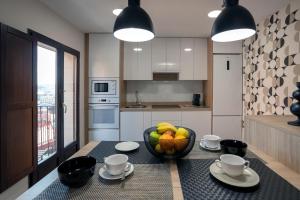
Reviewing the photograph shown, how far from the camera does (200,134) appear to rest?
3357mm

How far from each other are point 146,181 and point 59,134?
2.09 m

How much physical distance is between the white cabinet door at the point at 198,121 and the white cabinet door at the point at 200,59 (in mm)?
717

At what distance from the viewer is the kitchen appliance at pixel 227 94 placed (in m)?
3.35

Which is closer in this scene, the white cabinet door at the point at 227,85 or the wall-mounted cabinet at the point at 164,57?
the white cabinet door at the point at 227,85

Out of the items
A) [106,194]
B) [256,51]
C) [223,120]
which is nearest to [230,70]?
→ [256,51]

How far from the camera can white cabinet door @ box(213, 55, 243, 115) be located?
335cm

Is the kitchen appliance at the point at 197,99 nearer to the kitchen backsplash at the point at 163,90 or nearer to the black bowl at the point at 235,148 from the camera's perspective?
the kitchen backsplash at the point at 163,90

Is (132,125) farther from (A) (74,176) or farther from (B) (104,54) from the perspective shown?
(A) (74,176)

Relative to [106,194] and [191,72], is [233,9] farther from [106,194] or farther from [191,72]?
[191,72]

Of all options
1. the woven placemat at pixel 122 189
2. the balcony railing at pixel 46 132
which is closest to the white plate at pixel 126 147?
the woven placemat at pixel 122 189

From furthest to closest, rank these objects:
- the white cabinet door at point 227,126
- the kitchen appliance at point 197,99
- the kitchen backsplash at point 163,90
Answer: the kitchen backsplash at point 163,90 → the kitchen appliance at point 197,99 → the white cabinet door at point 227,126

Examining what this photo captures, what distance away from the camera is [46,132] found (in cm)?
243

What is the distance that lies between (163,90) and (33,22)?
2.55 meters

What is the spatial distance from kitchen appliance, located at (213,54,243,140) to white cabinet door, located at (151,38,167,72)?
942mm
